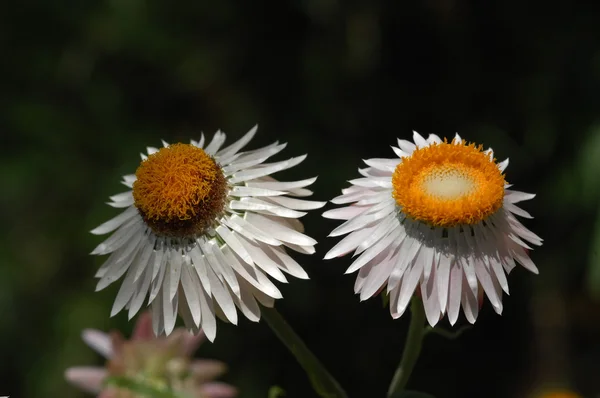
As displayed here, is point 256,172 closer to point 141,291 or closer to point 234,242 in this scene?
point 234,242

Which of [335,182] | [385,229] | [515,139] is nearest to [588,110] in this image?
[515,139]

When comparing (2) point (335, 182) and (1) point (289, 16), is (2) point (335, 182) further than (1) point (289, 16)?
No

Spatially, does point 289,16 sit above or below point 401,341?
above

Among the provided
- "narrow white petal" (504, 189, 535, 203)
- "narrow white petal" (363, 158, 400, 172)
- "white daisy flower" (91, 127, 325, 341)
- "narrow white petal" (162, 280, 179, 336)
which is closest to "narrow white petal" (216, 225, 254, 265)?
"white daisy flower" (91, 127, 325, 341)

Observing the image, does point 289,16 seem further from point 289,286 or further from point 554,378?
point 554,378

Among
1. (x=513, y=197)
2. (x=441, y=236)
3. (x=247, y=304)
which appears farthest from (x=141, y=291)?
(x=513, y=197)

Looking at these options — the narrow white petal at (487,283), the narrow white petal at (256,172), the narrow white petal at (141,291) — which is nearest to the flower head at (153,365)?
the narrow white petal at (141,291)
